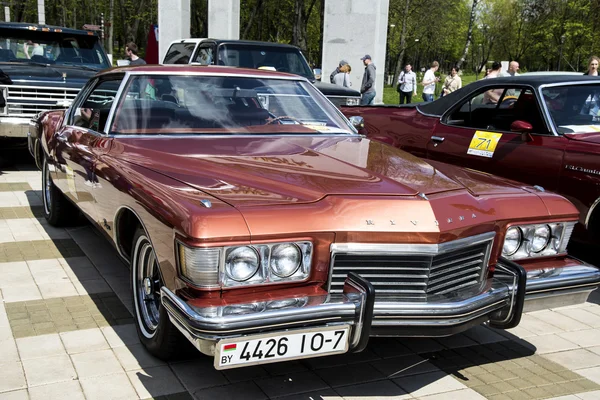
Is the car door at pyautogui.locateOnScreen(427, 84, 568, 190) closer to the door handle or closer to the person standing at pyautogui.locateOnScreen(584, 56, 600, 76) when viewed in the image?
the door handle

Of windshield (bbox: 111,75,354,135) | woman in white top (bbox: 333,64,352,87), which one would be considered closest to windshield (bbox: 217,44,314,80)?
woman in white top (bbox: 333,64,352,87)

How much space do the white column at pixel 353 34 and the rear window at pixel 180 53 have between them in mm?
6015

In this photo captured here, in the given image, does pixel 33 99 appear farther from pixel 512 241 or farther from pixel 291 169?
pixel 512 241

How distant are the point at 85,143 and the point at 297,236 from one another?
8.00 feet

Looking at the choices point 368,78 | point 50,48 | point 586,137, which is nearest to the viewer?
point 586,137

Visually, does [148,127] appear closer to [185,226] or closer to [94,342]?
[94,342]

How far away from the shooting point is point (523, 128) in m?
5.68

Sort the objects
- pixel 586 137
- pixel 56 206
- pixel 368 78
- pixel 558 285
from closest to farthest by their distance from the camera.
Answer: pixel 558 285 → pixel 586 137 → pixel 56 206 → pixel 368 78

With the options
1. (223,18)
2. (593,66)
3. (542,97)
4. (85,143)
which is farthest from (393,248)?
(223,18)

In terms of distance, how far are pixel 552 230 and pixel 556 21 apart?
5619 centimetres

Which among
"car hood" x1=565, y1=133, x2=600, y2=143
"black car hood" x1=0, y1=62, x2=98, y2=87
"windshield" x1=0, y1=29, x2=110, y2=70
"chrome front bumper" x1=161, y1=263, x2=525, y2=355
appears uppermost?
"windshield" x1=0, y1=29, x2=110, y2=70

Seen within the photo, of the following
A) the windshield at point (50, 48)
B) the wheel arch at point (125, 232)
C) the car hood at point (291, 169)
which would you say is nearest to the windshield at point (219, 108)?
the car hood at point (291, 169)

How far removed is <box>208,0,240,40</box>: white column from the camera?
81.2 feet

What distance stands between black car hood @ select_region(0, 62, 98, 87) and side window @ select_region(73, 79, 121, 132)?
4.12 m
